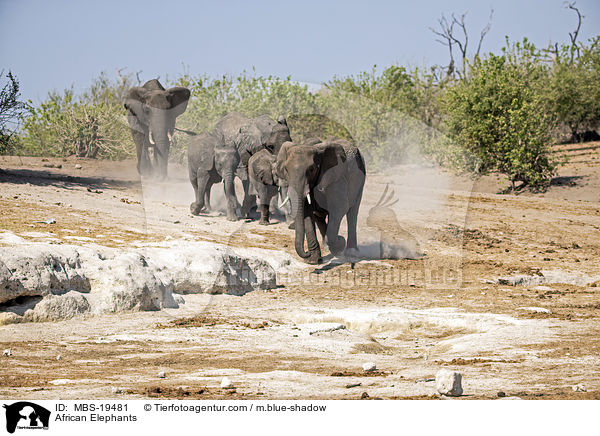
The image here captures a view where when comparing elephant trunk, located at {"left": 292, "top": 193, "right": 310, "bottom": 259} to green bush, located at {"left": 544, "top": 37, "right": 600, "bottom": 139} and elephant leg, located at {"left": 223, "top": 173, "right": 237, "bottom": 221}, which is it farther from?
green bush, located at {"left": 544, "top": 37, "right": 600, "bottom": 139}

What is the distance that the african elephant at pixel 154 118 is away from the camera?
22.8m

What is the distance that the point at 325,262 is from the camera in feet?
47.4

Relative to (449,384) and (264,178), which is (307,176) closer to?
(264,178)

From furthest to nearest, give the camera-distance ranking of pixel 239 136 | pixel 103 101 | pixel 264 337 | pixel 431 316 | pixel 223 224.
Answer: pixel 103 101
pixel 239 136
pixel 223 224
pixel 431 316
pixel 264 337

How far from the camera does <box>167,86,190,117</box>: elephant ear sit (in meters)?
23.8

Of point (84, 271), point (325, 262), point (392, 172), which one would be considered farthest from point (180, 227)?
point (392, 172)

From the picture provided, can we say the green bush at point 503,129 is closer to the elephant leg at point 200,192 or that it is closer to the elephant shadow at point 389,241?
the elephant shadow at point 389,241

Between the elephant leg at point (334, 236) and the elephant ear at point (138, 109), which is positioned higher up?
the elephant ear at point (138, 109)

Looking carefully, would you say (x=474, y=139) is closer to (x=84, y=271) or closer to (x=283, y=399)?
(x=84, y=271)

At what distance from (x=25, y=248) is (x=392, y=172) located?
1667cm
